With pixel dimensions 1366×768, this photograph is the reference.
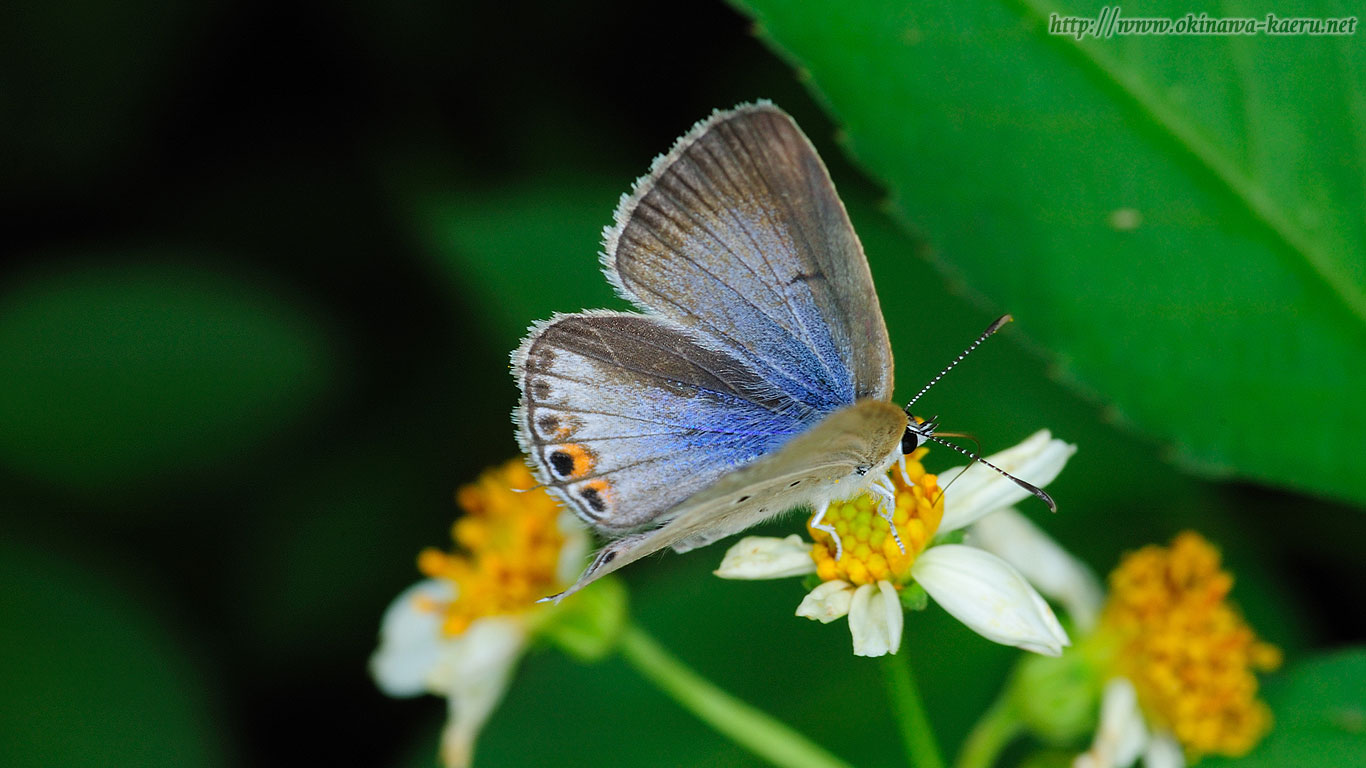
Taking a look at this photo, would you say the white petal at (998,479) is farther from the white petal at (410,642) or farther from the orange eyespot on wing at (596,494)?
the white petal at (410,642)

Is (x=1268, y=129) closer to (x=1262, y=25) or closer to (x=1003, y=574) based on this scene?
(x=1262, y=25)

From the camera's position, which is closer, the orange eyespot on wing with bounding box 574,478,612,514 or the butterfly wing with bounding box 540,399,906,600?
the butterfly wing with bounding box 540,399,906,600

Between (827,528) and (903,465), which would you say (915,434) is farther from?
(827,528)

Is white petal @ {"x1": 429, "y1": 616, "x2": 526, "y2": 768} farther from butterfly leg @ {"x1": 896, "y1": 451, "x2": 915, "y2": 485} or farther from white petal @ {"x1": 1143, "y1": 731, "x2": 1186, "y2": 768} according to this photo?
white petal @ {"x1": 1143, "y1": 731, "x2": 1186, "y2": 768}

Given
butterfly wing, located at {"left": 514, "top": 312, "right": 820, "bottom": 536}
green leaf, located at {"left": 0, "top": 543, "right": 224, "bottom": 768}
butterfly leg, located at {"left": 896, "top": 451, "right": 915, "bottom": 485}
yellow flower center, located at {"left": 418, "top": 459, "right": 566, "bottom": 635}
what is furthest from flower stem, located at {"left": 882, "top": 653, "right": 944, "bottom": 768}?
green leaf, located at {"left": 0, "top": 543, "right": 224, "bottom": 768}

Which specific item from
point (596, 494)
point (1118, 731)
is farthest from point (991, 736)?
point (596, 494)
